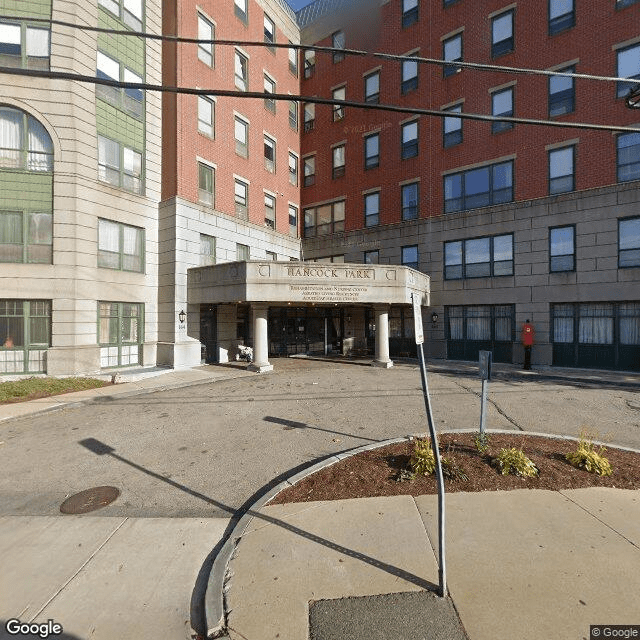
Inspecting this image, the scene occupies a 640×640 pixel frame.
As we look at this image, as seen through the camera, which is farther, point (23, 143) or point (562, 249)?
point (562, 249)

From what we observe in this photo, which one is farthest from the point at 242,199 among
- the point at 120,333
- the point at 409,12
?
the point at 409,12

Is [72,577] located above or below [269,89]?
below

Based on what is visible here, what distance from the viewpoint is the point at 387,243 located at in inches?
963

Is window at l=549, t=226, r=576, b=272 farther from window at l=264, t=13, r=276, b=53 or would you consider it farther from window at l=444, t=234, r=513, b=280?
window at l=264, t=13, r=276, b=53

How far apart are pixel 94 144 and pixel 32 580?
18265 millimetres

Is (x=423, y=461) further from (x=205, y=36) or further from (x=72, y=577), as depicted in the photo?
(x=205, y=36)

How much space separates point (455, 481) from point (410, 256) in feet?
65.4

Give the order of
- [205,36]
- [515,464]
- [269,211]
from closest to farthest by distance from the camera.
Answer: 1. [515,464]
2. [205,36]
3. [269,211]

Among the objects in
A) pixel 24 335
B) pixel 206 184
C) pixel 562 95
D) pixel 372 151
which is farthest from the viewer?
pixel 372 151

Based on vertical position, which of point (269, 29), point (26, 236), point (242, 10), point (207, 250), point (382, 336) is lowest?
point (382, 336)

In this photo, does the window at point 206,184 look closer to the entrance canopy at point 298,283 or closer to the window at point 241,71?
the entrance canopy at point 298,283

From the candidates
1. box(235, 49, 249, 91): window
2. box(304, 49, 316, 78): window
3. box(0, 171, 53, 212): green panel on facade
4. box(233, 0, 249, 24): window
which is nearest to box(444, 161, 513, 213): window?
box(235, 49, 249, 91): window

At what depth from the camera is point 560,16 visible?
18688 mm

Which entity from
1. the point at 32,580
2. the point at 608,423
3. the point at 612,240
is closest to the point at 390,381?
the point at 608,423
